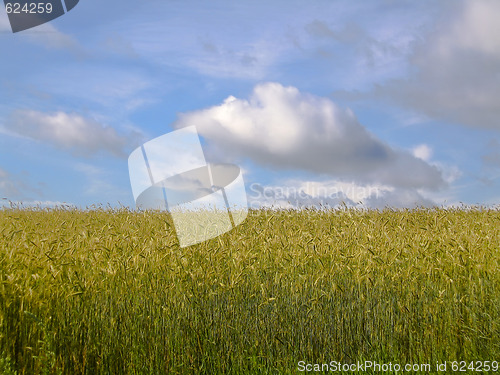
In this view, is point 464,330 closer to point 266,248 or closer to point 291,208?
point 266,248

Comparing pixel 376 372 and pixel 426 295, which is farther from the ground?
pixel 426 295

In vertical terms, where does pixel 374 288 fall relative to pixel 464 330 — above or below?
above

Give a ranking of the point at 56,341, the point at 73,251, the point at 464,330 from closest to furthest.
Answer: the point at 56,341 → the point at 464,330 → the point at 73,251

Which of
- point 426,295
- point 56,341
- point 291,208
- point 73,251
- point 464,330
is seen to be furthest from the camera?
point 291,208

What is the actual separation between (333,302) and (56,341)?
8.87ft

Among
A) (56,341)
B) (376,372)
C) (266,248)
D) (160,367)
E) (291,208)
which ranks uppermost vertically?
(291,208)

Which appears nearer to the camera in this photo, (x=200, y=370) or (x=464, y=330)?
(x=200, y=370)

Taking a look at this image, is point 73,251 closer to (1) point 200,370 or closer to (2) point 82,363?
(2) point 82,363

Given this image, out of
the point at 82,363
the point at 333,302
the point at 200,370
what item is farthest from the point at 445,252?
the point at 82,363

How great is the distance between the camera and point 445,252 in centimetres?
591

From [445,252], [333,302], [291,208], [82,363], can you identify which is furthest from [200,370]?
[291,208]

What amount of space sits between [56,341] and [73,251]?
5.26ft

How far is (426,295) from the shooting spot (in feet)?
16.1

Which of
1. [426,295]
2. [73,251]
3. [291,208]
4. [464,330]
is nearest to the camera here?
[464,330]
